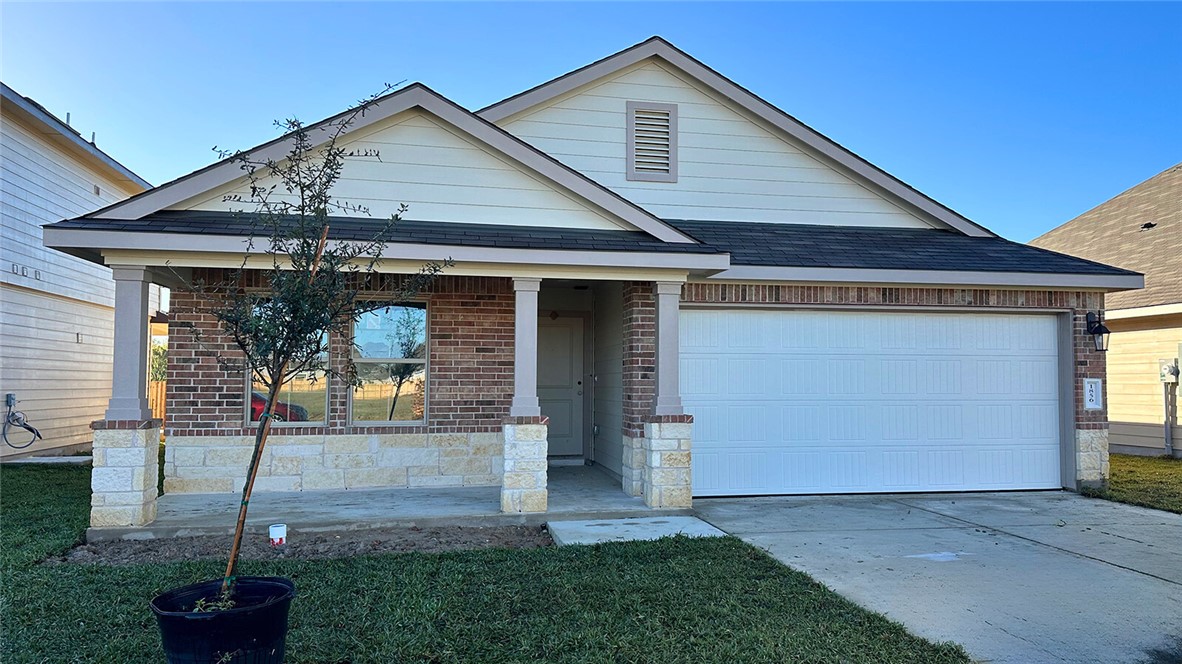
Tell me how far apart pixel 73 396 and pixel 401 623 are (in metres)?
13.4

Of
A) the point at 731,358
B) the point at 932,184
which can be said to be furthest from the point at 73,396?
the point at 932,184

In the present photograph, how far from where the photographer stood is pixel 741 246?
9.44m

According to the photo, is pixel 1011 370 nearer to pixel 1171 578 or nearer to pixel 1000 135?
pixel 1171 578

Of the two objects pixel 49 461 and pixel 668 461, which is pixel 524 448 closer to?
pixel 668 461

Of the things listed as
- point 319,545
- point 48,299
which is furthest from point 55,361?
point 319,545

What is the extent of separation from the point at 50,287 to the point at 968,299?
1498cm

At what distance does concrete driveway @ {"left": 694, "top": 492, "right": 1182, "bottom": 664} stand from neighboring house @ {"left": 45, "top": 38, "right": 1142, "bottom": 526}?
0.84 m

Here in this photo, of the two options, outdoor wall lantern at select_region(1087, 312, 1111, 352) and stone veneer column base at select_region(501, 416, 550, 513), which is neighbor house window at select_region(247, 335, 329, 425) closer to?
stone veneer column base at select_region(501, 416, 550, 513)

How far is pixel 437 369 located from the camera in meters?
9.34

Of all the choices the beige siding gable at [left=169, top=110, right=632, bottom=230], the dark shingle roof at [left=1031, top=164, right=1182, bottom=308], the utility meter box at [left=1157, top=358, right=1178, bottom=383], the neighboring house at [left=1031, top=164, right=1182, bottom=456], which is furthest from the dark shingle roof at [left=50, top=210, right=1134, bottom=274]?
the dark shingle roof at [left=1031, top=164, right=1182, bottom=308]

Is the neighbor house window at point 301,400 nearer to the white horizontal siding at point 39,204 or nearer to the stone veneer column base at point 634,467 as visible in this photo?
the stone veneer column base at point 634,467

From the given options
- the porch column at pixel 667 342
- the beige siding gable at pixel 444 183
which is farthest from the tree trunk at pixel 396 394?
the porch column at pixel 667 342

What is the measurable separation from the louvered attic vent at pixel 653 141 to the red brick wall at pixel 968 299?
2.29 meters

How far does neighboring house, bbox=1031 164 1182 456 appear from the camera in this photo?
13500 millimetres
